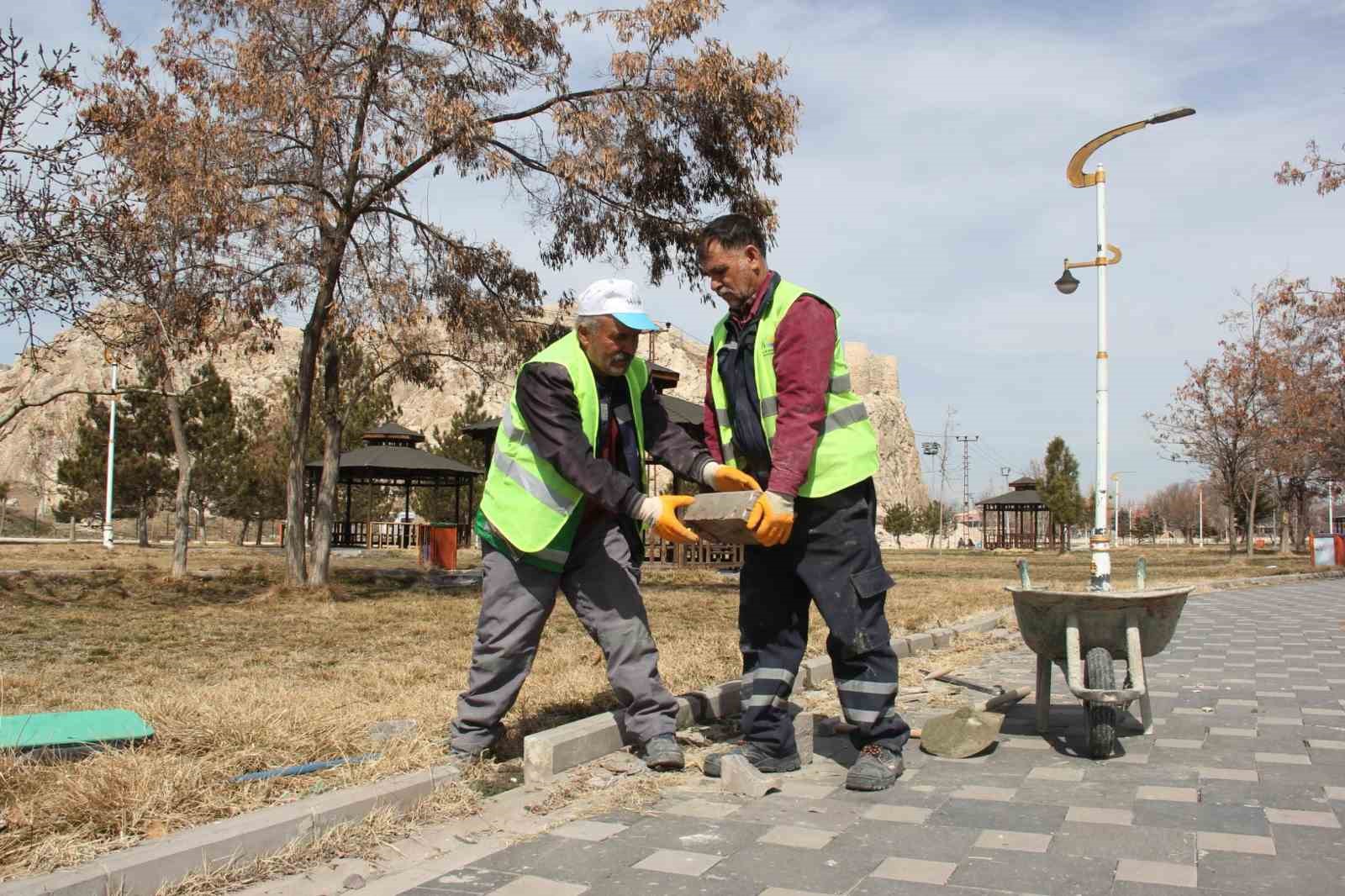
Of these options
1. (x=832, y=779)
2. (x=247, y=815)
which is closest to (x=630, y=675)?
(x=832, y=779)

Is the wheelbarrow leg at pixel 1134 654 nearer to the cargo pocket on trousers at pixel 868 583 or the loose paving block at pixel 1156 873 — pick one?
the cargo pocket on trousers at pixel 868 583

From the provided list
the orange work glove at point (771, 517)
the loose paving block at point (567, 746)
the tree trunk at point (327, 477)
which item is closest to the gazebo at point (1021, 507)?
the tree trunk at point (327, 477)

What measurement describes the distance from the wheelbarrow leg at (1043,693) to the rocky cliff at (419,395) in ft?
212

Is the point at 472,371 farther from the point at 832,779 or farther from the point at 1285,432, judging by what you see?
the point at 1285,432

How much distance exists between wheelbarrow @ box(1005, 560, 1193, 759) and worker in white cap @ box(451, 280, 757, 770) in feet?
4.47

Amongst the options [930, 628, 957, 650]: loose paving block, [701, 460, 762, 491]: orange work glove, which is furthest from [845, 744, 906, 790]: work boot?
[930, 628, 957, 650]: loose paving block

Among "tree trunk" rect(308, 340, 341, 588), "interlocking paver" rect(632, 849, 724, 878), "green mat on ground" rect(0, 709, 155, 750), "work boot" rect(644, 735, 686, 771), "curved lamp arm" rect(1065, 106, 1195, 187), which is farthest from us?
"tree trunk" rect(308, 340, 341, 588)

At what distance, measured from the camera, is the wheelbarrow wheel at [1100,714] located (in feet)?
13.1

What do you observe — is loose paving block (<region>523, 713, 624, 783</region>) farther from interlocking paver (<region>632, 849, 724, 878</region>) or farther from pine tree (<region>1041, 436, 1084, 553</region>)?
pine tree (<region>1041, 436, 1084, 553</region>)

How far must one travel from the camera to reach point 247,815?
9.39 ft

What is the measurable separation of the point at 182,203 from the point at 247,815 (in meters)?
10.6

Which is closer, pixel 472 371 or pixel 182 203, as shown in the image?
pixel 182 203

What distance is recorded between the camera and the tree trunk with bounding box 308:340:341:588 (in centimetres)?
1451

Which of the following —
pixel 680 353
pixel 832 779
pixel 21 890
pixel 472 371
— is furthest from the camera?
pixel 680 353
